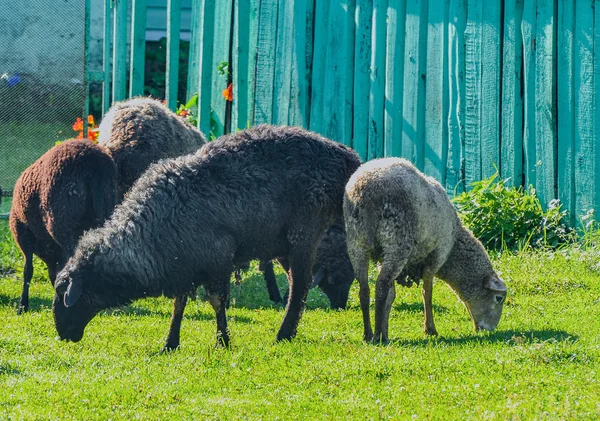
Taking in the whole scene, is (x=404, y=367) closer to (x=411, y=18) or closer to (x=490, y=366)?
(x=490, y=366)

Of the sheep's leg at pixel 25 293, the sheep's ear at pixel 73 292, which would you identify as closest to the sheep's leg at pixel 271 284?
the sheep's leg at pixel 25 293

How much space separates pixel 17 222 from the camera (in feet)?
34.0

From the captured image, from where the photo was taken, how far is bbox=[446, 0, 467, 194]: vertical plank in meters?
11.6

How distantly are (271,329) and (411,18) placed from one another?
4.38 meters

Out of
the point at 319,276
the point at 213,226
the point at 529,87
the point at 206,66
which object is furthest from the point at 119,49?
the point at 213,226

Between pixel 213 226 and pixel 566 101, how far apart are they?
14.7 ft

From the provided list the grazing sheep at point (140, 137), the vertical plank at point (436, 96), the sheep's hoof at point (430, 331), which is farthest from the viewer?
the vertical plank at point (436, 96)

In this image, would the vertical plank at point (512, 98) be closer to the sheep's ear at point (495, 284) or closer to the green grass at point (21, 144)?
the sheep's ear at point (495, 284)

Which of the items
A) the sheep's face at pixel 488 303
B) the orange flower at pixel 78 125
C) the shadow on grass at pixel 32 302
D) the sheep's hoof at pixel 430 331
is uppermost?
the orange flower at pixel 78 125

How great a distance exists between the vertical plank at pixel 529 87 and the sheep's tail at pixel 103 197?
4.29 m

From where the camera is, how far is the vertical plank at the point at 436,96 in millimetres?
A: 11781

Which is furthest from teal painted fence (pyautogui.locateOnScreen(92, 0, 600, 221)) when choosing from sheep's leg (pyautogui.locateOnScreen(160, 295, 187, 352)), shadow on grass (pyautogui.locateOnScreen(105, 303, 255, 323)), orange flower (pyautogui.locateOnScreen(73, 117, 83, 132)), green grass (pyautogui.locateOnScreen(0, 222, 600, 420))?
sheep's leg (pyautogui.locateOnScreen(160, 295, 187, 352))

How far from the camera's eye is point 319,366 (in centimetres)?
729

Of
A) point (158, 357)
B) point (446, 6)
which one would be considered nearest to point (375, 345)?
point (158, 357)
